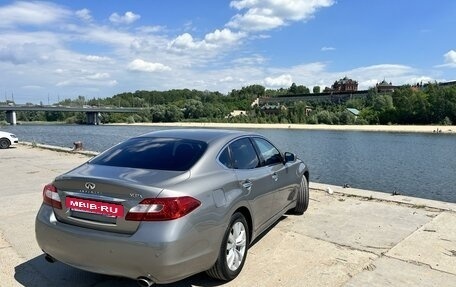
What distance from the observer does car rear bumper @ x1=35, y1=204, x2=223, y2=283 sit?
348cm

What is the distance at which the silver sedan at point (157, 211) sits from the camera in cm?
353

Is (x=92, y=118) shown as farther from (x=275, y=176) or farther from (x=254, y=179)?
(x=254, y=179)

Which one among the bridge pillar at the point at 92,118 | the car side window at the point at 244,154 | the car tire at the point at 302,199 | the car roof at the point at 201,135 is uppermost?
the car roof at the point at 201,135

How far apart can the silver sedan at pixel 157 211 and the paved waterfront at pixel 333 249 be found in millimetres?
461

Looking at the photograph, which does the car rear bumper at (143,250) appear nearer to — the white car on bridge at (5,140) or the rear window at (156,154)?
the rear window at (156,154)

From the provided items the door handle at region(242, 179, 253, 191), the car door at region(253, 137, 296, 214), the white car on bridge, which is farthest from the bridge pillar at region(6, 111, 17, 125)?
the door handle at region(242, 179, 253, 191)

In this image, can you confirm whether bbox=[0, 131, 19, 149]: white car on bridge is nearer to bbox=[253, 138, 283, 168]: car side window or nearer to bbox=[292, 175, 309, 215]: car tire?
bbox=[292, 175, 309, 215]: car tire

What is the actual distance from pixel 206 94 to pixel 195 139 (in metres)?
184

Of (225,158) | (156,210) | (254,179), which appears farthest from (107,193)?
(254,179)

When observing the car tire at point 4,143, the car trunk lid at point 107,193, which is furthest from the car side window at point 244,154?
the car tire at point 4,143

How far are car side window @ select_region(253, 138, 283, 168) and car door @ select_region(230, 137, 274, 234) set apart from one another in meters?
0.22

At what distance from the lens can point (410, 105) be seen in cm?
11262

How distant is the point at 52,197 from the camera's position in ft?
13.4

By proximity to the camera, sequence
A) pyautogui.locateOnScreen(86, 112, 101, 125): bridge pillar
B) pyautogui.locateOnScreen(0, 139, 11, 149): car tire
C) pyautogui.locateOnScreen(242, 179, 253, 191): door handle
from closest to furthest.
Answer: pyautogui.locateOnScreen(242, 179, 253, 191): door handle, pyautogui.locateOnScreen(0, 139, 11, 149): car tire, pyautogui.locateOnScreen(86, 112, 101, 125): bridge pillar
